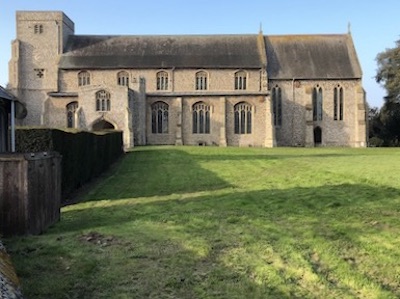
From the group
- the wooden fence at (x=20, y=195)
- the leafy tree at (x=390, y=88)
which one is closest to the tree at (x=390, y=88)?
the leafy tree at (x=390, y=88)

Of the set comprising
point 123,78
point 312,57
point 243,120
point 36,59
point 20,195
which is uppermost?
point 312,57

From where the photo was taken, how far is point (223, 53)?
2007 inches

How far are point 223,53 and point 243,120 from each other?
26.6 ft

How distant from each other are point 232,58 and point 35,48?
21.5m

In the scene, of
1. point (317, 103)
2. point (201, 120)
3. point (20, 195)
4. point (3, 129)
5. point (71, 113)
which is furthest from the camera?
point (317, 103)

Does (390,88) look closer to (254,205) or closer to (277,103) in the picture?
(277,103)

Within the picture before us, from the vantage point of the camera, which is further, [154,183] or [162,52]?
[162,52]

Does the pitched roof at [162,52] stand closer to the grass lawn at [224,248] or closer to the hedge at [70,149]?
the hedge at [70,149]

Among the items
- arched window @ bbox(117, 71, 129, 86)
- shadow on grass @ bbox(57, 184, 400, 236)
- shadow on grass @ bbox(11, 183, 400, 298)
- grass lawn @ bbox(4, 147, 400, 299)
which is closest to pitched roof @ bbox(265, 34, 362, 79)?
arched window @ bbox(117, 71, 129, 86)

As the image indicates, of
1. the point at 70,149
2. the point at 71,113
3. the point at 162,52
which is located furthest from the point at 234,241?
the point at 162,52

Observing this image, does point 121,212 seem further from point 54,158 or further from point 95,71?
point 95,71

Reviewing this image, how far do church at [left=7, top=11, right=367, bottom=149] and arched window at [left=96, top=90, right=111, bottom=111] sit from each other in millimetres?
5437

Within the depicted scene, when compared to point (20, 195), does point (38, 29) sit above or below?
above

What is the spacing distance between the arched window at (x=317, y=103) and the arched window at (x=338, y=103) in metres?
1.48
